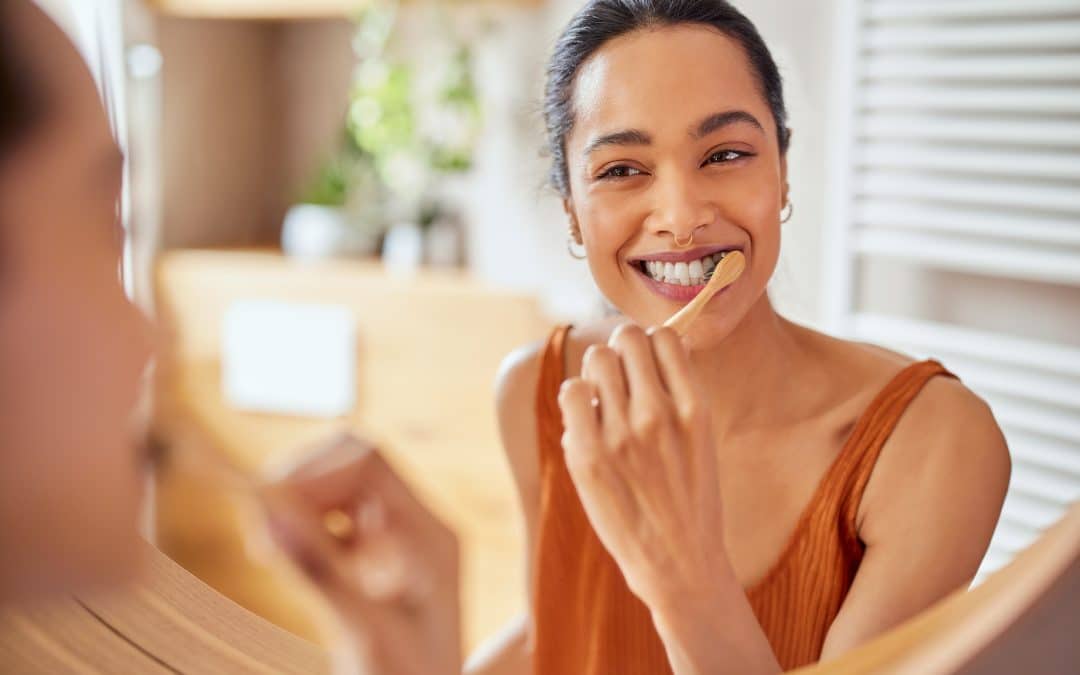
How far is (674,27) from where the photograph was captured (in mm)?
304

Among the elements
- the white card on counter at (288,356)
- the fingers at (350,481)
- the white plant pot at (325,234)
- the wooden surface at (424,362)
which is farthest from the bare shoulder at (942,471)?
the white plant pot at (325,234)

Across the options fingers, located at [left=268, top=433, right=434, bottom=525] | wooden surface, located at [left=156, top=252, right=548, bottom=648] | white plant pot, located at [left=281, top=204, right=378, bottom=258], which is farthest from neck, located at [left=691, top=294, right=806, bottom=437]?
white plant pot, located at [left=281, top=204, right=378, bottom=258]

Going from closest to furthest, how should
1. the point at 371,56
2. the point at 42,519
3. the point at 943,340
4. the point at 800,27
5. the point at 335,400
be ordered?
the point at 42,519 → the point at 800,27 → the point at 943,340 → the point at 335,400 → the point at 371,56

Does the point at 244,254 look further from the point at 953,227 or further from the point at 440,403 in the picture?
the point at 953,227

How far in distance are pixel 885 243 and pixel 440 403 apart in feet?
2.28

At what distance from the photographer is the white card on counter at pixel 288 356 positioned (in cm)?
130

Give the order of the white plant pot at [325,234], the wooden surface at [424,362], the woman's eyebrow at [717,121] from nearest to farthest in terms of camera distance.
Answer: the woman's eyebrow at [717,121] < the wooden surface at [424,362] < the white plant pot at [325,234]

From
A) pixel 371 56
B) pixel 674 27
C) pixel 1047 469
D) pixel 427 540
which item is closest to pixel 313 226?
pixel 371 56

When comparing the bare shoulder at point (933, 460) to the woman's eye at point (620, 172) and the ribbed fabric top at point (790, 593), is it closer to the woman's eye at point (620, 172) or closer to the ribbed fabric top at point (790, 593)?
the ribbed fabric top at point (790, 593)

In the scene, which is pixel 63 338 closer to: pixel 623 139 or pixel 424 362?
pixel 623 139

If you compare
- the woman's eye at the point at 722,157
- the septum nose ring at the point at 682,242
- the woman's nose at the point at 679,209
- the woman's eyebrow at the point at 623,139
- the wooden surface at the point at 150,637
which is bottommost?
the wooden surface at the point at 150,637

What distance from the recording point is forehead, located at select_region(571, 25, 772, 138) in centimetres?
30

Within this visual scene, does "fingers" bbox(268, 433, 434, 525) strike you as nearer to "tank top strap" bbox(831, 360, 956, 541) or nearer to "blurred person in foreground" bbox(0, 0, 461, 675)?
"blurred person in foreground" bbox(0, 0, 461, 675)

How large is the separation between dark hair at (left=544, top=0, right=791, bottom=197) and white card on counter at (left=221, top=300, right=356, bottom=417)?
0.96m
